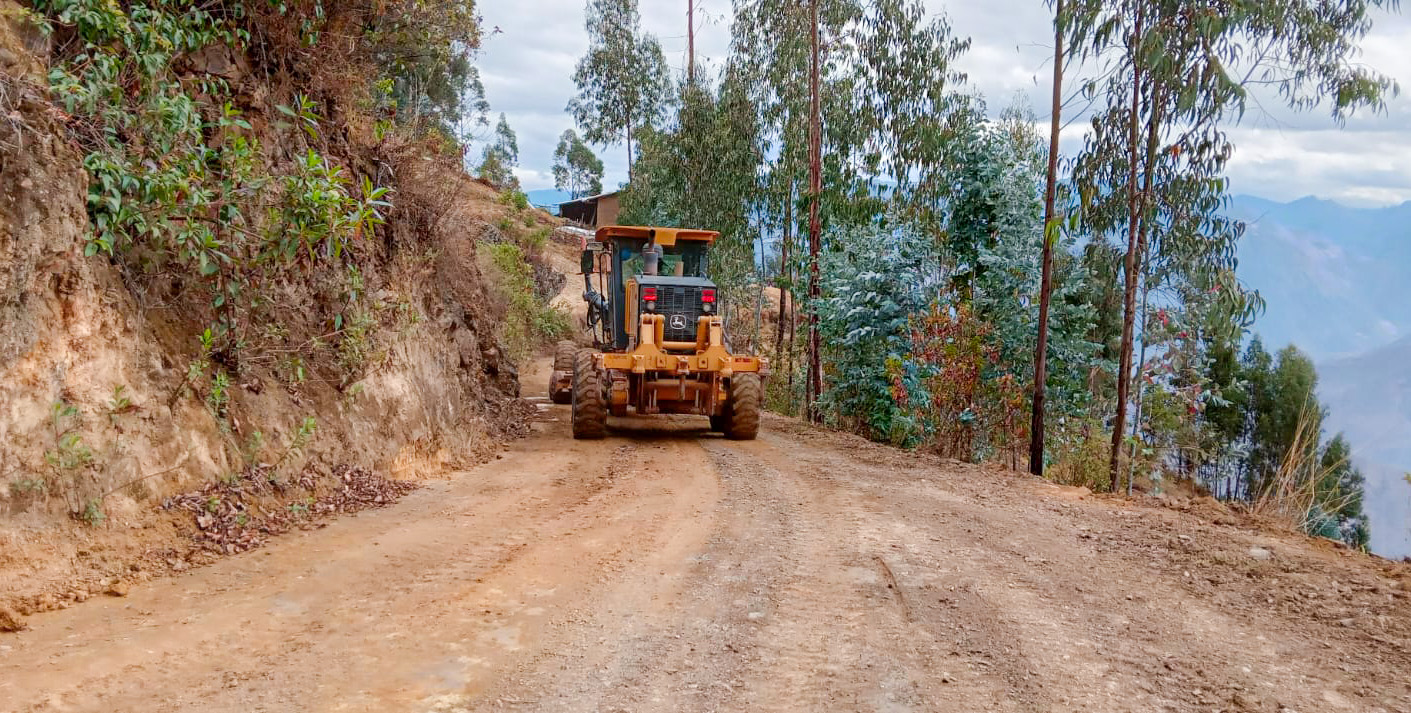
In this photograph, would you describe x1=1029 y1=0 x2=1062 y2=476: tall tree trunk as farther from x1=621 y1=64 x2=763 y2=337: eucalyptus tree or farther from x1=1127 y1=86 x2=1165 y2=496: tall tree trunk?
x1=621 y1=64 x2=763 y2=337: eucalyptus tree

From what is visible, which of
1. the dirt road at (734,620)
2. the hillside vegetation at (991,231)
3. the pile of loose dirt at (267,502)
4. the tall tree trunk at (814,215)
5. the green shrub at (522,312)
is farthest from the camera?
the green shrub at (522,312)

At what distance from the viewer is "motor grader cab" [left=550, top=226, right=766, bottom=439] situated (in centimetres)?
1173

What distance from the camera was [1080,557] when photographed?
6.21 m

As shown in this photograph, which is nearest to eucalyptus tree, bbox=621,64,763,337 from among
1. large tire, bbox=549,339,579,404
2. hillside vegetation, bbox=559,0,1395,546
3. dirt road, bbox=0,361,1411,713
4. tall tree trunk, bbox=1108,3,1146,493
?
hillside vegetation, bbox=559,0,1395,546

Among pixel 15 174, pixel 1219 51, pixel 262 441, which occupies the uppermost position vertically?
pixel 1219 51

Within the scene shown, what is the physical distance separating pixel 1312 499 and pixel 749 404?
6256mm

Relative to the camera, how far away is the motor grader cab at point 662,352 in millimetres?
11734

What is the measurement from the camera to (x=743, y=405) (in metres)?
12.2

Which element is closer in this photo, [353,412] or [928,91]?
[353,412]

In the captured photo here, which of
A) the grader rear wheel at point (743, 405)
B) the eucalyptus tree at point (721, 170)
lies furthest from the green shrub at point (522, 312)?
the grader rear wheel at point (743, 405)

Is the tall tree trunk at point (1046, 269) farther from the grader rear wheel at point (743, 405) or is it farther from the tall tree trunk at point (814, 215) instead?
the tall tree trunk at point (814, 215)

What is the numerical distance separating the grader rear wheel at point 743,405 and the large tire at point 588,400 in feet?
5.55

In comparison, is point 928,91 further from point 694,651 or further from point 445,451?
point 694,651

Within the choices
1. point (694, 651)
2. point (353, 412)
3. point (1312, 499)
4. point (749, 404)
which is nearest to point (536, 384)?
point (749, 404)
